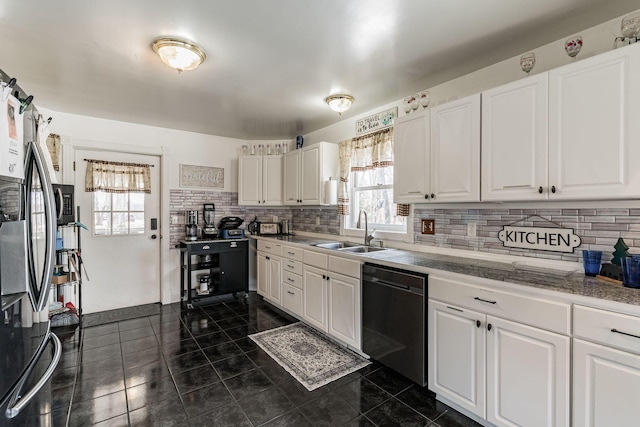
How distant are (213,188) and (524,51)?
386 centimetres

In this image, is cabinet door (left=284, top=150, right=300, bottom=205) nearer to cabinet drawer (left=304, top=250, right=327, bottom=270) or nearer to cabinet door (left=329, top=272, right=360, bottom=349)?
cabinet drawer (left=304, top=250, right=327, bottom=270)

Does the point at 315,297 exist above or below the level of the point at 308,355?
above

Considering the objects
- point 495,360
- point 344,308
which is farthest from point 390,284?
point 495,360

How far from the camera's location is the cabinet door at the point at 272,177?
435 centimetres

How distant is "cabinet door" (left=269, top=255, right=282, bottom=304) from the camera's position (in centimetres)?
366

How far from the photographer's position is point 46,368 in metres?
1.30

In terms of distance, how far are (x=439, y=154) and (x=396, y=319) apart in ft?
4.20

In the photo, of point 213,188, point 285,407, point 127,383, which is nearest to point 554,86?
point 285,407

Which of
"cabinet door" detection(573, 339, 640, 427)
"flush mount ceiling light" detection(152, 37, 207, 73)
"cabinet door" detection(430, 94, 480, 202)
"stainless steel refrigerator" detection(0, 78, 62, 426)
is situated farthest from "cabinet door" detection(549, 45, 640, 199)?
"stainless steel refrigerator" detection(0, 78, 62, 426)

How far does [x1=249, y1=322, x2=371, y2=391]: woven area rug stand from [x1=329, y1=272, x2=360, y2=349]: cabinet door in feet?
0.46

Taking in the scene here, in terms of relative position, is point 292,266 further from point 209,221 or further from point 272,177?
point 209,221

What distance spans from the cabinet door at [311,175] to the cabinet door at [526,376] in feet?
7.88

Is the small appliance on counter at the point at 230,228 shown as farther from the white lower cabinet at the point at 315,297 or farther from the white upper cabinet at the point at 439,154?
the white upper cabinet at the point at 439,154

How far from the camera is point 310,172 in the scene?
12.5ft
